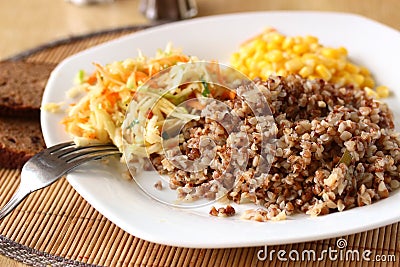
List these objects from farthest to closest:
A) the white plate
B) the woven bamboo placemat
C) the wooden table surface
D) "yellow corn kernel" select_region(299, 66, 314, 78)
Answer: the wooden table surface < "yellow corn kernel" select_region(299, 66, 314, 78) < the woven bamboo placemat < the white plate

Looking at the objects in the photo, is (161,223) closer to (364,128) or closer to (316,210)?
(316,210)

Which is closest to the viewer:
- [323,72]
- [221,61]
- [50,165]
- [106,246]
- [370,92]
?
[106,246]

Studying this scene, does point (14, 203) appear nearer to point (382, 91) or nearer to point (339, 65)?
point (339, 65)

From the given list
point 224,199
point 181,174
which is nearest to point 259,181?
point 224,199

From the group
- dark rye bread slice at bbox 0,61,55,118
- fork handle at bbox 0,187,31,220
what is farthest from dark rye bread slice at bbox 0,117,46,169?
fork handle at bbox 0,187,31,220

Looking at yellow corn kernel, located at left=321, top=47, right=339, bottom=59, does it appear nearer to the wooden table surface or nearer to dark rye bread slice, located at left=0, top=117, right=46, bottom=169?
the wooden table surface

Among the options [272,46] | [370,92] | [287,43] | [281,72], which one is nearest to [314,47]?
[287,43]

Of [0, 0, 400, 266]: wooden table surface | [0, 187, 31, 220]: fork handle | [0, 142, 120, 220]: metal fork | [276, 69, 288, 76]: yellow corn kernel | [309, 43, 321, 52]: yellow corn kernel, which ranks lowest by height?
[0, 0, 400, 266]: wooden table surface

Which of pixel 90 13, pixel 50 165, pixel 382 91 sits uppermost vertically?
pixel 382 91
